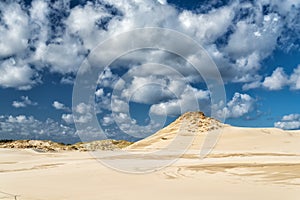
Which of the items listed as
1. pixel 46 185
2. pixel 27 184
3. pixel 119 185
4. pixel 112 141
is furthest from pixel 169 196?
pixel 112 141

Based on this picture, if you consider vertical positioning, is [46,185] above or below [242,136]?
below

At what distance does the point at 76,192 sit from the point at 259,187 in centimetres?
613

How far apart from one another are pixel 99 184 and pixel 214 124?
45078 millimetres

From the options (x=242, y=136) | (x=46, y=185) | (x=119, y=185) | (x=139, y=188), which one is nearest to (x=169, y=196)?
(x=139, y=188)

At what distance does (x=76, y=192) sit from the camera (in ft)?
37.1

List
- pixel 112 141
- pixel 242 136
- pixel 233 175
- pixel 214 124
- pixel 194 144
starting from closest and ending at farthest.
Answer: pixel 233 175 → pixel 194 144 → pixel 242 136 → pixel 214 124 → pixel 112 141

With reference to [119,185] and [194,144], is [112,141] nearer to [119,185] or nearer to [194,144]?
[194,144]

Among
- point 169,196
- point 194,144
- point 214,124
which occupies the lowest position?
point 169,196

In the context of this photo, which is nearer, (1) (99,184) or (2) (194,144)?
(1) (99,184)

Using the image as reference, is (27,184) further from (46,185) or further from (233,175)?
(233,175)

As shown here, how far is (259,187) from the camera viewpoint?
11.4 meters

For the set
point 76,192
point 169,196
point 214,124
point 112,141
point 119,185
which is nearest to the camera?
point 169,196

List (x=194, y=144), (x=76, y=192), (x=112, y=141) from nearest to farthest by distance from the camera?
(x=76, y=192) → (x=194, y=144) → (x=112, y=141)

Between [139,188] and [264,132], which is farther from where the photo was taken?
Result: [264,132]
